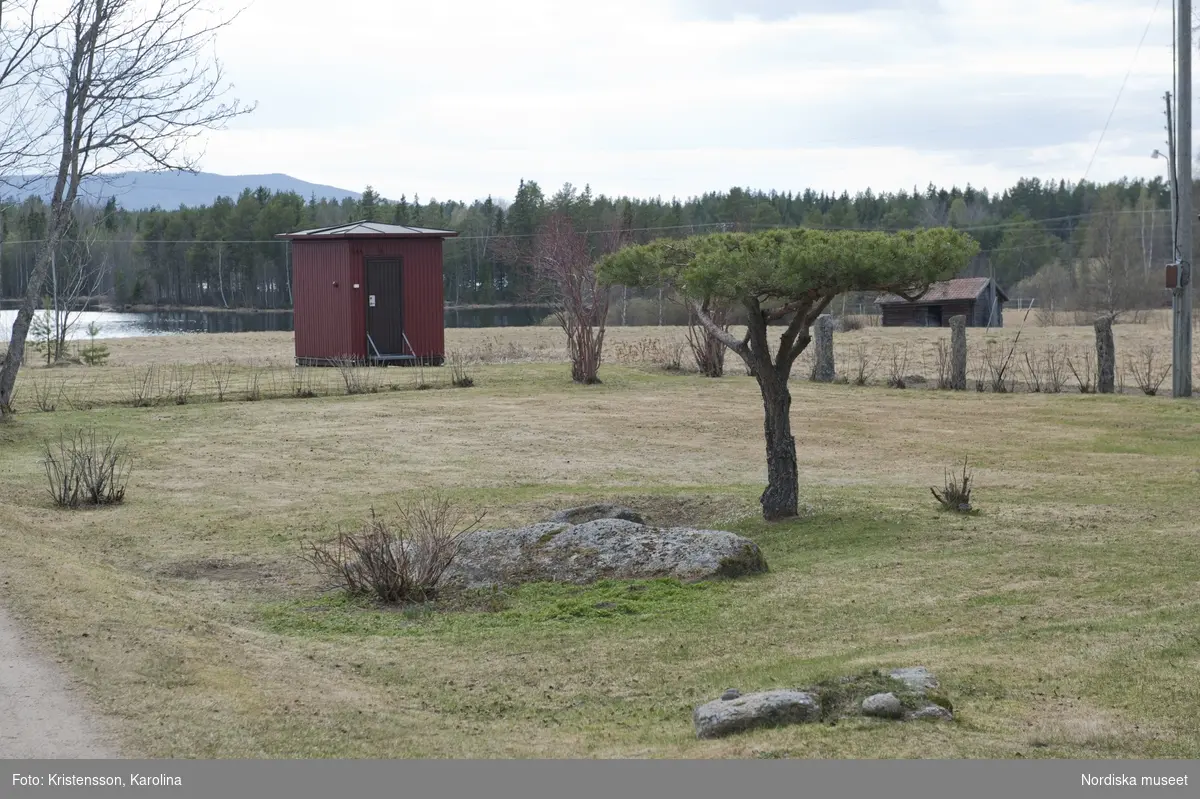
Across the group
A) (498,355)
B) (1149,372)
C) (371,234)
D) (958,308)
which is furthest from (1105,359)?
(958,308)

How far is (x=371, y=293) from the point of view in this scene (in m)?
30.6

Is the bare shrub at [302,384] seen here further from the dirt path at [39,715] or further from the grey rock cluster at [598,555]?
the dirt path at [39,715]

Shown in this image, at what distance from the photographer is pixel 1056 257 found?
313 feet

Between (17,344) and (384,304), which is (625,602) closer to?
(17,344)

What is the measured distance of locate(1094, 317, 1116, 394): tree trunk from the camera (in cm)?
2405

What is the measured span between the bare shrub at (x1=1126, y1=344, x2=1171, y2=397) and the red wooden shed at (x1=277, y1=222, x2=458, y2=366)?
49.6 ft

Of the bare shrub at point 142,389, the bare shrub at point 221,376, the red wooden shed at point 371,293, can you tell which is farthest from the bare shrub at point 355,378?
the bare shrub at point 142,389

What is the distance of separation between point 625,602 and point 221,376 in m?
19.7

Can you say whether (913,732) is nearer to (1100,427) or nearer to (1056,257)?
(1100,427)

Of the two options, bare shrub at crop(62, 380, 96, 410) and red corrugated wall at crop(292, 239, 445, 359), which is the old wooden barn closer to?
red corrugated wall at crop(292, 239, 445, 359)

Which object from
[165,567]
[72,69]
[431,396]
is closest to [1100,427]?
[431,396]

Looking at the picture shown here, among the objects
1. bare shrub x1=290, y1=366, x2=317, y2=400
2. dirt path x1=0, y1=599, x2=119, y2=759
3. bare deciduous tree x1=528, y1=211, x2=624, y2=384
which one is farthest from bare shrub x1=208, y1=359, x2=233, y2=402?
dirt path x1=0, y1=599, x2=119, y2=759

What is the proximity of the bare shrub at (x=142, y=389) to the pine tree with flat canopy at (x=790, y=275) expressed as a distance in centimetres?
1240

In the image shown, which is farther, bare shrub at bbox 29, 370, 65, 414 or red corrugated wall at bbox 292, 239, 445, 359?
red corrugated wall at bbox 292, 239, 445, 359
